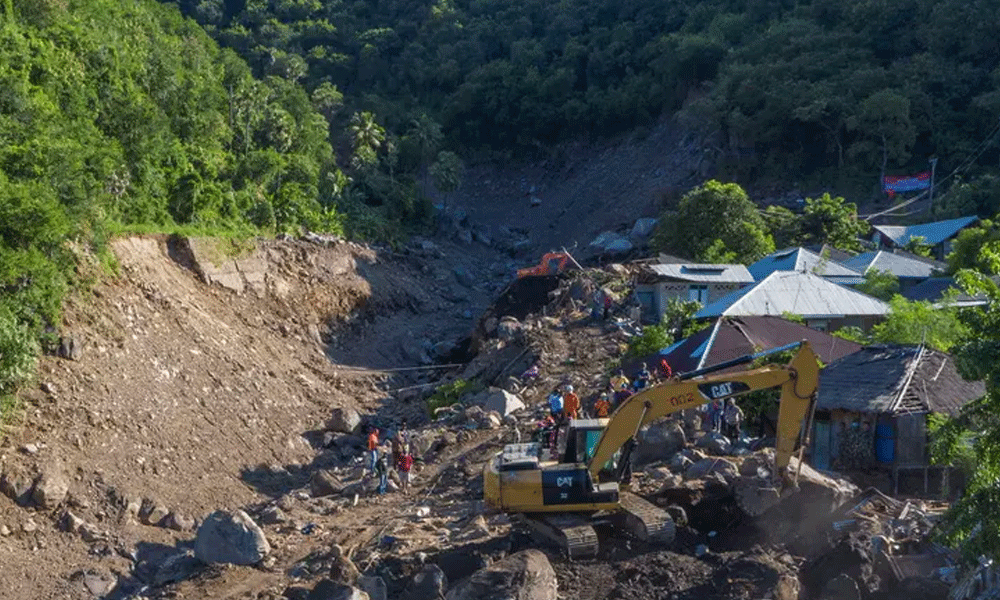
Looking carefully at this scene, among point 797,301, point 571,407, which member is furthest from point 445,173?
point 571,407

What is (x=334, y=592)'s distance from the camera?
52.8 ft

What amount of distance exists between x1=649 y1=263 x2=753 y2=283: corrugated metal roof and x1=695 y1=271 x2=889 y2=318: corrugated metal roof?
3714 mm

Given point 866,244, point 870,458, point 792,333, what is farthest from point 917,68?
point 870,458

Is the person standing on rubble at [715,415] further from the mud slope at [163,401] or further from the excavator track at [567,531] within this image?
the mud slope at [163,401]

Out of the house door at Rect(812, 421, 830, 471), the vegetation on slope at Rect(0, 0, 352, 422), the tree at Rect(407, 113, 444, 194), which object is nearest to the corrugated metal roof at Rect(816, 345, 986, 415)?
the house door at Rect(812, 421, 830, 471)

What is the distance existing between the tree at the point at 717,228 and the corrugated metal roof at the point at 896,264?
3484 mm

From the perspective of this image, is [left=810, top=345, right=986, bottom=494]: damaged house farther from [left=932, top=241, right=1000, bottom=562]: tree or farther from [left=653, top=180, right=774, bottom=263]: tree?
[left=653, top=180, right=774, bottom=263]: tree

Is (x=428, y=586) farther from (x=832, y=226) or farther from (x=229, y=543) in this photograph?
(x=832, y=226)

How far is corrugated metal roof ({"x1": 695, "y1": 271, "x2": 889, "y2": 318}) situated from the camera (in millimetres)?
Result: 32031

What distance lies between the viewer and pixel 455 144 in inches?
2906

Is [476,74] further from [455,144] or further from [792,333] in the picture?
[792,333]

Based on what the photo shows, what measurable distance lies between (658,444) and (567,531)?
5.27 m

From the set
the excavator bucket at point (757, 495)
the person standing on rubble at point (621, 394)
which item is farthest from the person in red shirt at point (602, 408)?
the excavator bucket at point (757, 495)

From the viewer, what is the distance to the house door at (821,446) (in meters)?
22.9
